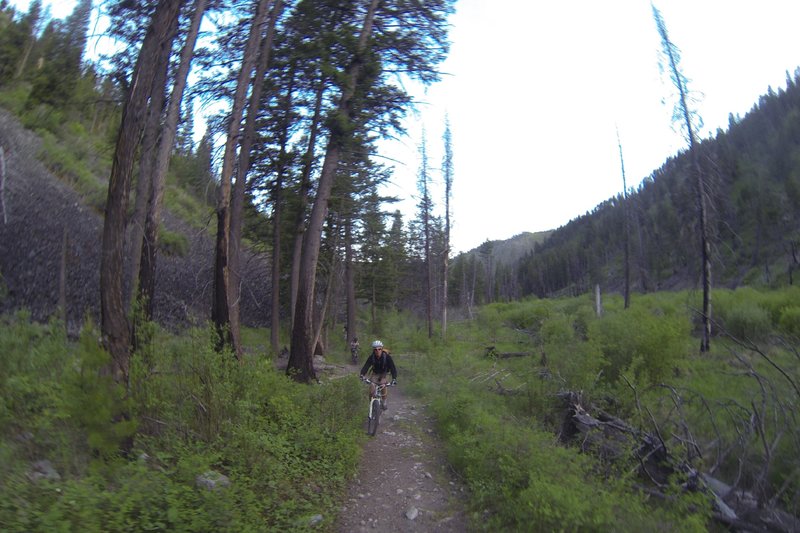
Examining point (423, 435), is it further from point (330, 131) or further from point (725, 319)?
point (725, 319)

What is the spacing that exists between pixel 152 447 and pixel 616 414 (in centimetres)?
825

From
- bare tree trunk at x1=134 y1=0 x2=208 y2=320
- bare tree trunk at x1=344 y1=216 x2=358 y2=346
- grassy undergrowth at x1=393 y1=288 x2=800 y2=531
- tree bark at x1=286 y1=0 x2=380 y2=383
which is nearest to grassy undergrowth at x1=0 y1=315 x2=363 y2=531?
bare tree trunk at x1=134 y1=0 x2=208 y2=320

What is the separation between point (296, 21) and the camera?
1130 cm

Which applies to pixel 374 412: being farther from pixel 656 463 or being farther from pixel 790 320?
pixel 790 320

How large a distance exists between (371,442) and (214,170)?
680cm

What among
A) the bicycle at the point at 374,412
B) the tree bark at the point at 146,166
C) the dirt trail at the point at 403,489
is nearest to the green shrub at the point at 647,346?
the dirt trail at the point at 403,489

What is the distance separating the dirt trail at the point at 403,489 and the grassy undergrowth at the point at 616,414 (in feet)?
1.09

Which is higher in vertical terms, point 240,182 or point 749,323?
point 240,182

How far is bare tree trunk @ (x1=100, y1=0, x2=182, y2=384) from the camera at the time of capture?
5.48 m

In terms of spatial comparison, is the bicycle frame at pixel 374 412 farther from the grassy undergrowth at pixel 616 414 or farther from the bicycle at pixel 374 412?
the grassy undergrowth at pixel 616 414

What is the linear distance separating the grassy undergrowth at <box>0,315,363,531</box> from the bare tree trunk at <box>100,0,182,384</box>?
36cm

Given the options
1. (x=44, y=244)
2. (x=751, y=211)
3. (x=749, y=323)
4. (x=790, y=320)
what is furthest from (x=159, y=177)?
(x=751, y=211)

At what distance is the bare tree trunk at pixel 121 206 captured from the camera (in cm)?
548

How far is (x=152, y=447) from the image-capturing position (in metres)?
4.98
